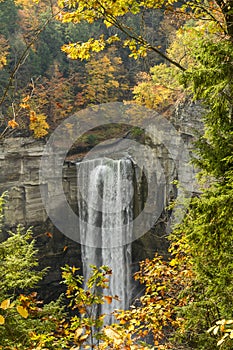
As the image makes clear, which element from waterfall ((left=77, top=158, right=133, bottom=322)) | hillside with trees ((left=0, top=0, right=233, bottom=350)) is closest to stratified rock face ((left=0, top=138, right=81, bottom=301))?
waterfall ((left=77, top=158, right=133, bottom=322))

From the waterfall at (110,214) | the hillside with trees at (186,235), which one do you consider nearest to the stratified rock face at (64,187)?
the waterfall at (110,214)

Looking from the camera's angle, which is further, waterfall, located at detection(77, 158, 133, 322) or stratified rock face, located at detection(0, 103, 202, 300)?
waterfall, located at detection(77, 158, 133, 322)

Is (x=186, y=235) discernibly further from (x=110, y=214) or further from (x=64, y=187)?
(x=64, y=187)

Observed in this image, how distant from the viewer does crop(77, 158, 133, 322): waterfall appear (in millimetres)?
14188

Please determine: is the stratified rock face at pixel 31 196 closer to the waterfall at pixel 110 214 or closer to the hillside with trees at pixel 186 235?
the waterfall at pixel 110 214

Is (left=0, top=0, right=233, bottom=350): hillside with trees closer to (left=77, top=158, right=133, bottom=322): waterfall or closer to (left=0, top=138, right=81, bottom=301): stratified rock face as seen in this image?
(left=77, top=158, right=133, bottom=322): waterfall

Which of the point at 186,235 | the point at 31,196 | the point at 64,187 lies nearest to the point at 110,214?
the point at 64,187

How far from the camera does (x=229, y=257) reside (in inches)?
108

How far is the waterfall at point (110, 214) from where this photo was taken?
46.5ft

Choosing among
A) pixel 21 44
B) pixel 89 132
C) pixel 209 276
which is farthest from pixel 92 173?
pixel 209 276

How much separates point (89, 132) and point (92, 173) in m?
3.98

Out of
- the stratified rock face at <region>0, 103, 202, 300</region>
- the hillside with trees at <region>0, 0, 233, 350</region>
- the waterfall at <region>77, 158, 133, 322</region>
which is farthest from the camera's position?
the waterfall at <region>77, 158, 133, 322</region>

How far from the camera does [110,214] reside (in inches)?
570

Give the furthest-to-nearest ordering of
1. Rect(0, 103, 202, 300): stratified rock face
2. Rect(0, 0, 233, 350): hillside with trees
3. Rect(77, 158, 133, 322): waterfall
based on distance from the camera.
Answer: Rect(77, 158, 133, 322): waterfall
Rect(0, 103, 202, 300): stratified rock face
Rect(0, 0, 233, 350): hillside with trees
